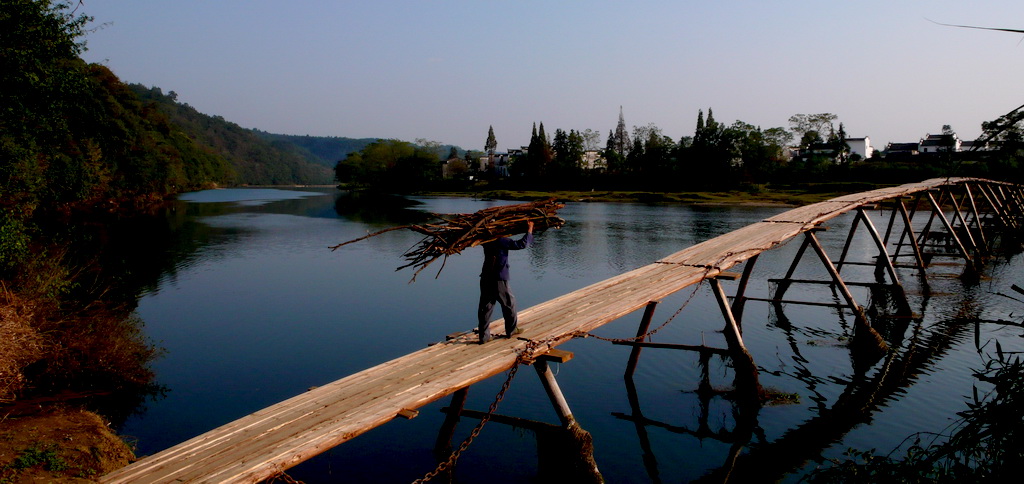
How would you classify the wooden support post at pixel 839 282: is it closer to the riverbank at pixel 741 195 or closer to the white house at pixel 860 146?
the riverbank at pixel 741 195

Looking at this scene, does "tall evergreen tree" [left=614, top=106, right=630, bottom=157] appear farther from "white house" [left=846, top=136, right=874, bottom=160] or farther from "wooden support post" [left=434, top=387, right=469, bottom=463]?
"wooden support post" [left=434, top=387, right=469, bottom=463]

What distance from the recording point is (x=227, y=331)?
2197 centimetres

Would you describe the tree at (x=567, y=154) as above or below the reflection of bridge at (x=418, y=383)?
above

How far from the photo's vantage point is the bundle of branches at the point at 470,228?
9.44 m

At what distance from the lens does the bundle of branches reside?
9.44 m

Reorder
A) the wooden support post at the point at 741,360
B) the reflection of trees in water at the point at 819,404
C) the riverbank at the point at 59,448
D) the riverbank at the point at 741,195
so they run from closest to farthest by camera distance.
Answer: the riverbank at the point at 59,448 → the reflection of trees in water at the point at 819,404 → the wooden support post at the point at 741,360 → the riverbank at the point at 741,195

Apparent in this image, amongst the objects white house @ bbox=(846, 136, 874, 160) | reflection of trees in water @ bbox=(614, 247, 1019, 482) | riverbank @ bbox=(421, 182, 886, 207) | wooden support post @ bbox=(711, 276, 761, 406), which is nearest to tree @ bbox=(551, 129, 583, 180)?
riverbank @ bbox=(421, 182, 886, 207)

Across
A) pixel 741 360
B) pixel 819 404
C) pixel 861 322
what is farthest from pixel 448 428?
pixel 861 322

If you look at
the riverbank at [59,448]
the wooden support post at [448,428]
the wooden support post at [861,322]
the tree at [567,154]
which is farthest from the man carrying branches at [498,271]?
the tree at [567,154]

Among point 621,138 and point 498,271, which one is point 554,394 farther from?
point 621,138

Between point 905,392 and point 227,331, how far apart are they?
2087 centimetres

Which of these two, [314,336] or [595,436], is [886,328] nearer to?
[595,436]

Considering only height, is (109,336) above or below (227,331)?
above

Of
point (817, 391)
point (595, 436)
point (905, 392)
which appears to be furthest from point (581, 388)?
point (905, 392)
